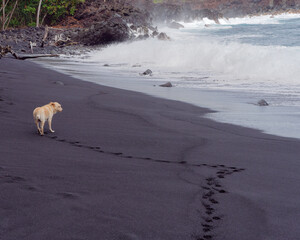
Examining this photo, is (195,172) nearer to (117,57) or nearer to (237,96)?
(237,96)

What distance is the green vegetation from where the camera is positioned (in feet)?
146

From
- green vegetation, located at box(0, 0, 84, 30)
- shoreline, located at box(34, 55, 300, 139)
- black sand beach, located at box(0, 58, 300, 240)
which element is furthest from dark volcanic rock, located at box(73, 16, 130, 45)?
black sand beach, located at box(0, 58, 300, 240)

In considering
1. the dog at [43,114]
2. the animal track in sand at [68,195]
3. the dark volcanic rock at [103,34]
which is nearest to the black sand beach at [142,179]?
the animal track in sand at [68,195]

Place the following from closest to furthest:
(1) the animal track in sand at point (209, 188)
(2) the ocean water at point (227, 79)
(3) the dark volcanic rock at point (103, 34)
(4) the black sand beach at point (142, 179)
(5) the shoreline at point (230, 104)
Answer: (4) the black sand beach at point (142, 179) < (1) the animal track in sand at point (209, 188) < (5) the shoreline at point (230, 104) < (2) the ocean water at point (227, 79) < (3) the dark volcanic rock at point (103, 34)

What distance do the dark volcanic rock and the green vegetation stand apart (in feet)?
32.6

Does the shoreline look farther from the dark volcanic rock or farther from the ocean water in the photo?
the dark volcanic rock

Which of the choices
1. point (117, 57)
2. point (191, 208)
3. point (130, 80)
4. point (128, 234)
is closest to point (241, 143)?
point (191, 208)

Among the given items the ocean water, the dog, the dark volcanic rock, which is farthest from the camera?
the dark volcanic rock

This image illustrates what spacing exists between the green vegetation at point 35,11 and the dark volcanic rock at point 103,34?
32.6ft

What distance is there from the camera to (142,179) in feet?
13.8

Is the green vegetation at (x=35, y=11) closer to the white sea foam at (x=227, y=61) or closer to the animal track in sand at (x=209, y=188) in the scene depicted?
the white sea foam at (x=227, y=61)

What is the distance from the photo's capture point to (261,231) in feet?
10.4

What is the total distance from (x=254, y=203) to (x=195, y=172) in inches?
38.7

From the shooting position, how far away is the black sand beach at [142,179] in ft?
10.1
